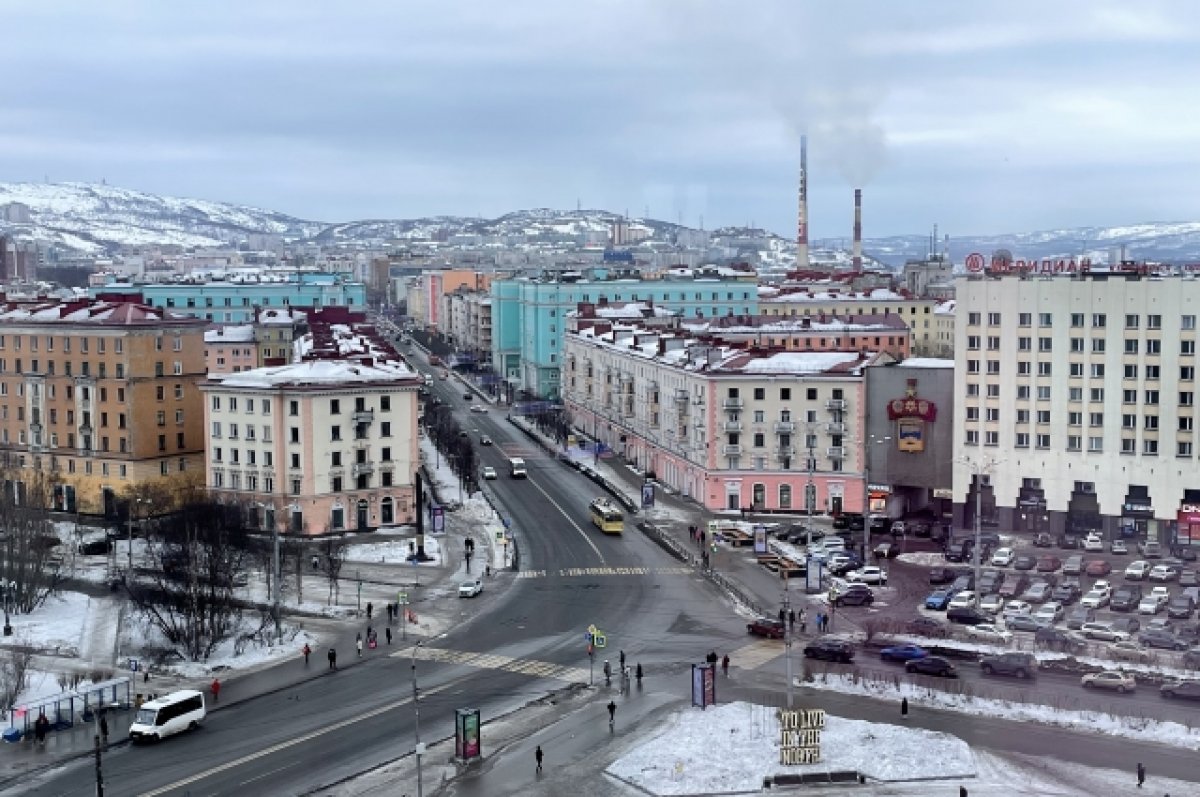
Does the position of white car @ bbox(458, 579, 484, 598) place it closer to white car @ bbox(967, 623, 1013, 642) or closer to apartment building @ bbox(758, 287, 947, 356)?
white car @ bbox(967, 623, 1013, 642)

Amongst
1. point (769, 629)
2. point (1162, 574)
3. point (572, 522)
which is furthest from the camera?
point (572, 522)

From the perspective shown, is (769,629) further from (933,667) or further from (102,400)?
(102,400)

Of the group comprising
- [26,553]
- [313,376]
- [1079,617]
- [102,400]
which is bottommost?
[1079,617]

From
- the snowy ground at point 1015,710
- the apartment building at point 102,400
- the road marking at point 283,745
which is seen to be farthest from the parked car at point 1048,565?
the apartment building at point 102,400

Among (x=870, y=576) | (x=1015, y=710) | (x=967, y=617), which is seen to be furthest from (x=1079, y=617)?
(x=1015, y=710)

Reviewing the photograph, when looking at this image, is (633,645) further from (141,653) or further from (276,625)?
(141,653)

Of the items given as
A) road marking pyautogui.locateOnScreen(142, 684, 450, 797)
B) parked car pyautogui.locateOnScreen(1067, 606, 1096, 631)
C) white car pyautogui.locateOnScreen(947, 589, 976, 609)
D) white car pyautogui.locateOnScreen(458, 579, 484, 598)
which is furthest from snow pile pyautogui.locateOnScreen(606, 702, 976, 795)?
white car pyautogui.locateOnScreen(458, 579, 484, 598)

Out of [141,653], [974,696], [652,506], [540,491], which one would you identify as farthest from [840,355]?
[141,653]

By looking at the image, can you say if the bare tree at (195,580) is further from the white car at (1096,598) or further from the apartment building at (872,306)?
the apartment building at (872,306)
